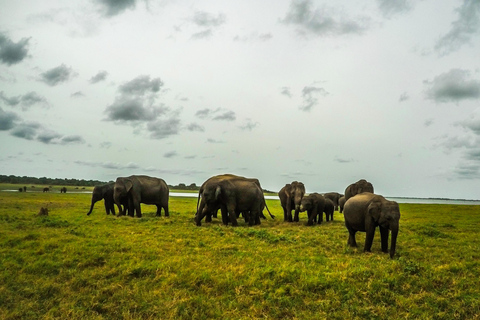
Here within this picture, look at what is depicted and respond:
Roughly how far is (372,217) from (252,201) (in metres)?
8.76

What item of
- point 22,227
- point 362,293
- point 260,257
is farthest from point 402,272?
point 22,227

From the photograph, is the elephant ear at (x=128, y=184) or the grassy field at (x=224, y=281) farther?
the elephant ear at (x=128, y=184)

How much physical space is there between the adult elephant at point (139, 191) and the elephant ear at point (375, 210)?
15.3 metres

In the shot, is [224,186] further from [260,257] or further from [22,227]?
[22,227]

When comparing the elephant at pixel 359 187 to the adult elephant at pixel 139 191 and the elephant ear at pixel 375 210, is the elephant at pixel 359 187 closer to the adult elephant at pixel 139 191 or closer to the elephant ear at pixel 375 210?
the elephant ear at pixel 375 210

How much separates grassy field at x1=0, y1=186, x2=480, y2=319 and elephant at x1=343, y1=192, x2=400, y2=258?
70cm

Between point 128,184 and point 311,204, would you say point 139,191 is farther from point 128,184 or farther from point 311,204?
point 311,204

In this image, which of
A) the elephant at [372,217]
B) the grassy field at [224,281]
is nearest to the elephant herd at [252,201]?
the elephant at [372,217]

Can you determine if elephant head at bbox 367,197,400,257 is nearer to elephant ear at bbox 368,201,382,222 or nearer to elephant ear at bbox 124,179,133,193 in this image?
elephant ear at bbox 368,201,382,222

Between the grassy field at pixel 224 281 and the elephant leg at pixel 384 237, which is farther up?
the elephant leg at pixel 384 237

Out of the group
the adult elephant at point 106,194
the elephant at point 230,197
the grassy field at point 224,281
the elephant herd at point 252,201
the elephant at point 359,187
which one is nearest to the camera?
the grassy field at point 224,281

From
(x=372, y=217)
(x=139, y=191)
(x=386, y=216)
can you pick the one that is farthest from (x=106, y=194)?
(x=386, y=216)

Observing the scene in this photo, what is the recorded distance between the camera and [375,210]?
11.3 metres

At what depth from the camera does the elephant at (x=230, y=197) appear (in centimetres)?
1767
